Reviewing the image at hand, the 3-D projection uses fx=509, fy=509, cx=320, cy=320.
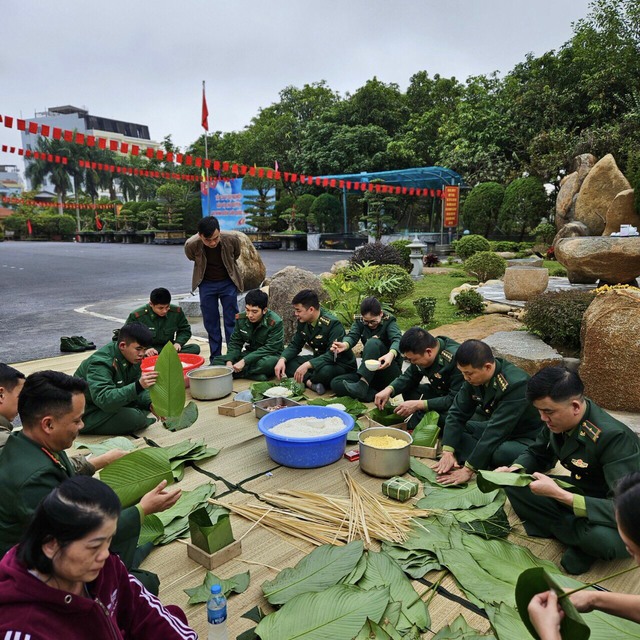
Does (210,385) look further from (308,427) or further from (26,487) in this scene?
(26,487)

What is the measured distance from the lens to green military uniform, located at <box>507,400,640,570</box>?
2.17 metres

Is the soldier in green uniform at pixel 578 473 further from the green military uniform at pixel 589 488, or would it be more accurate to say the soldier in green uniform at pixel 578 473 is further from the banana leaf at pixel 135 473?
the banana leaf at pixel 135 473

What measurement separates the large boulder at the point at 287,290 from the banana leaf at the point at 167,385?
3727mm

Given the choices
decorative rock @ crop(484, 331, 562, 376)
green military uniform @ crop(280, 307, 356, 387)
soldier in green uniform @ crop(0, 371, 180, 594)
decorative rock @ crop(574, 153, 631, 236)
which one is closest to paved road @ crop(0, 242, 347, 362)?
green military uniform @ crop(280, 307, 356, 387)

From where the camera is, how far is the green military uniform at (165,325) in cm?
512

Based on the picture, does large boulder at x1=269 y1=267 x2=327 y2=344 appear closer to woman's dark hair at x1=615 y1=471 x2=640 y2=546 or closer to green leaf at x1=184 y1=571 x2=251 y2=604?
green leaf at x1=184 y1=571 x2=251 y2=604

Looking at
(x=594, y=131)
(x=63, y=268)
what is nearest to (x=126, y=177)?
(x=63, y=268)

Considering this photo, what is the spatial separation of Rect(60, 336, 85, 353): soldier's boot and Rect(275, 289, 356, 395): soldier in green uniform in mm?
3056

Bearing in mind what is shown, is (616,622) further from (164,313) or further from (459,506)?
(164,313)

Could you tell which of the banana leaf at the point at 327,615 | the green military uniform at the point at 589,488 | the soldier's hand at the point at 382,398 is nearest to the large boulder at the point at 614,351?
the soldier's hand at the point at 382,398

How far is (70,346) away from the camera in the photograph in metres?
6.47

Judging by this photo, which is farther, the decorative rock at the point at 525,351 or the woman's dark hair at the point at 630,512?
the decorative rock at the point at 525,351

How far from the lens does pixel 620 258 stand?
806 centimetres

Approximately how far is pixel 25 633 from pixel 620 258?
893cm
